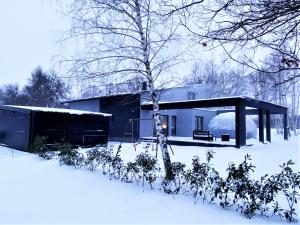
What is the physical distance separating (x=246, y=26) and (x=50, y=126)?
1355cm

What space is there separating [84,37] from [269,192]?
17.8ft

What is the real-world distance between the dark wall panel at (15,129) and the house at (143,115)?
245 inches

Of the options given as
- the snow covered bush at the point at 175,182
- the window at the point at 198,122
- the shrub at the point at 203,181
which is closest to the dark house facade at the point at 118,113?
the window at the point at 198,122

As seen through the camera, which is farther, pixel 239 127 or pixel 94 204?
pixel 239 127

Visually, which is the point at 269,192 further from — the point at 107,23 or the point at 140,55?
the point at 107,23

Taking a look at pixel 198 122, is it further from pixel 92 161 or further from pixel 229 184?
pixel 229 184

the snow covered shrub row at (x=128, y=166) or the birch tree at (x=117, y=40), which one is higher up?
the birch tree at (x=117, y=40)

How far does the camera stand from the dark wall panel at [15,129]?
1514cm

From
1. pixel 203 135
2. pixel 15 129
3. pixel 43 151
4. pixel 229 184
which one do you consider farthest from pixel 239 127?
pixel 15 129

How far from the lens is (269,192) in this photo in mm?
4629

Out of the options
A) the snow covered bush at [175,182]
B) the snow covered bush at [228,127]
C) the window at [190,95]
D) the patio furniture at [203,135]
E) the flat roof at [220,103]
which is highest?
the window at [190,95]

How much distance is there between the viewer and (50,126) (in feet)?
51.0

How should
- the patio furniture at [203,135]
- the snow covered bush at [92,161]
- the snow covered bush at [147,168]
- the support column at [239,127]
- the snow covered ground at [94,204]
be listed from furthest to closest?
the patio furniture at [203,135], the support column at [239,127], the snow covered bush at [92,161], the snow covered bush at [147,168], the snow covered ground at [94,204]

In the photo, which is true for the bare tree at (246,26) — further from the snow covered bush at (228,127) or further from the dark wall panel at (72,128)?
the snow covered bush at (228,127)
